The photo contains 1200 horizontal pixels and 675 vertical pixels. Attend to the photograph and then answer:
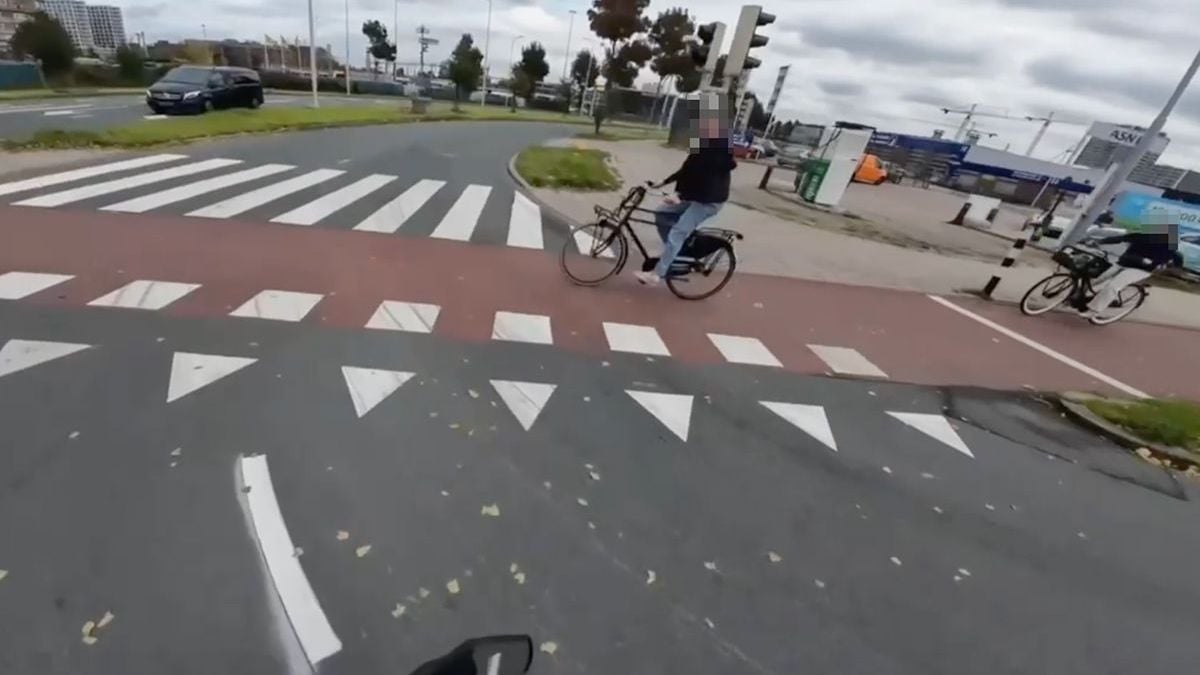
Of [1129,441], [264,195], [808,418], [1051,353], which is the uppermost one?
[1129,441]

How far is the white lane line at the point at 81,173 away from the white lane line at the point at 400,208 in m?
4.51

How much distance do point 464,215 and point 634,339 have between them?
540 centimetres

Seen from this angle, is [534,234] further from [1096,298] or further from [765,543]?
[1096,298]

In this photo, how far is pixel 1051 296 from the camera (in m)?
8.92

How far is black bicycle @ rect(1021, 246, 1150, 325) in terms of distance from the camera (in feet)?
28.1

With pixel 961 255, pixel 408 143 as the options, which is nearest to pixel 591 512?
pixel 961 255

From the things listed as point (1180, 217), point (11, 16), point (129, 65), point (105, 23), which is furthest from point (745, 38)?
point (105, 23)

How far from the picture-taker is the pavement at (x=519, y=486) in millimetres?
2523

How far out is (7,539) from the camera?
8.44 ft

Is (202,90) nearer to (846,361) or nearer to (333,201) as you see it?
(333,201)

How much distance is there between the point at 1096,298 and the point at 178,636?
1134cm

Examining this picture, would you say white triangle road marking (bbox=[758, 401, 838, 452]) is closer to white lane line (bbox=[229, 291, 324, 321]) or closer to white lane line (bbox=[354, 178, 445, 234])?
white lane line (bbox=[229, 291, 324, 321])

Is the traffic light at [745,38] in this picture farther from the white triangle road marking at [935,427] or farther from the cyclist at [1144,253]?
A: the white triangle road marking at [935,427]

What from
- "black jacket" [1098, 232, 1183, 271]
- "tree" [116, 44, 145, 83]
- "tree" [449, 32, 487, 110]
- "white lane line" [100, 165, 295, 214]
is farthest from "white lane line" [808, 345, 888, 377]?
"tree" [449, 32, 487, 110]
